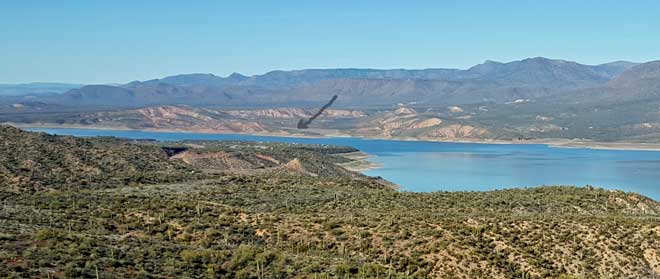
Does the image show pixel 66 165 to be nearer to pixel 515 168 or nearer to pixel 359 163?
pixel 359 163

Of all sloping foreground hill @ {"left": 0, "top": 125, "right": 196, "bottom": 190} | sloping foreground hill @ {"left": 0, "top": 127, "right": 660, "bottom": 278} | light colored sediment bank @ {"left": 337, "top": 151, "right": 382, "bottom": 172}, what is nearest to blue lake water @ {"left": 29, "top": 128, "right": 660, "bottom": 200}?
light colored sediment bank @ {"left": 337, "top": 151, "right": 382, "bottom": 172}

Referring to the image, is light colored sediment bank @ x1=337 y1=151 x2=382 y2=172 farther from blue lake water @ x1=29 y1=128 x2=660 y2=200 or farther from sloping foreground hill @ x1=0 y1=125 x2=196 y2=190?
sloping foreground hill @ x1=0 y1=125 x2=196 y2=190

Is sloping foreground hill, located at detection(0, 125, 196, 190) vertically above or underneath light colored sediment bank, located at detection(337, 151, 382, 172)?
above

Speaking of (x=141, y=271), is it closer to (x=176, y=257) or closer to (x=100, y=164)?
(x=176, y=257)

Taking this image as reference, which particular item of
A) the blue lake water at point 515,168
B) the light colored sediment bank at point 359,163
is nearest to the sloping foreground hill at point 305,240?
the blue lake water at point 515,168

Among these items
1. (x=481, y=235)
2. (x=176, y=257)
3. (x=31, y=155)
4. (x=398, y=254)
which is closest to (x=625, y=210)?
(x=481, y=235)

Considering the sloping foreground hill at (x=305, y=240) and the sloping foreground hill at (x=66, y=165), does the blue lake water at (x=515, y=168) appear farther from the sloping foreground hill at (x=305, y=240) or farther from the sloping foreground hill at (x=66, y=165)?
the sloping foreground hill at (x=305, y=240)

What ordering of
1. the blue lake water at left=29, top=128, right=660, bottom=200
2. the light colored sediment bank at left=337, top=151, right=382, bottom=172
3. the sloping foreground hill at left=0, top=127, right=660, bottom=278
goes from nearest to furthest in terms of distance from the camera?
1. the sloping foreground hill at left=0, top=127, right=660, bottom=278
2. the blue lake water at left=29, top=128, right=660, bottom=200
3. the light colored sediment bank at left=337, top=151, right=382, bottom=172
